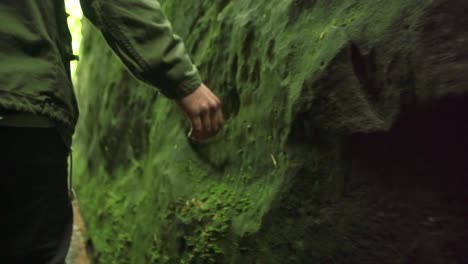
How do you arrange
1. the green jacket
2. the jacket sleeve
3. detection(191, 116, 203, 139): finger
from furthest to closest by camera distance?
1. detection(191, 116, 203, 139): finger
2. the jacket sleeve
3. the green jacket

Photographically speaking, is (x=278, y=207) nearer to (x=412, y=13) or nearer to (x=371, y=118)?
(x=371, y=118)

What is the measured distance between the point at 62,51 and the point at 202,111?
0.49m

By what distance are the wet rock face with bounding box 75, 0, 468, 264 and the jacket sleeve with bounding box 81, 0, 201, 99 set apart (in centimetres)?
66

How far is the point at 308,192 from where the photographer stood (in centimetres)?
226

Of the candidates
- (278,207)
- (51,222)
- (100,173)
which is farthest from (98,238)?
(51,222)

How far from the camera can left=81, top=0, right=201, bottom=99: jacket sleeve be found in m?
1.69

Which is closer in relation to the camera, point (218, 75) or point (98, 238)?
point (218, 75)

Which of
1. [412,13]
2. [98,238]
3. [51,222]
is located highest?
[412,13]

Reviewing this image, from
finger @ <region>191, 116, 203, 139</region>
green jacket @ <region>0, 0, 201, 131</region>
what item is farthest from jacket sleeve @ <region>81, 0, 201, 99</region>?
finger @ <region>191, 116, 203, 139</region>

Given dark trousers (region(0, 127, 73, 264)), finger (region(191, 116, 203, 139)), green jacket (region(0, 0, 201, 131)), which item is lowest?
dark trousers (region(0, 127, 73, 264))

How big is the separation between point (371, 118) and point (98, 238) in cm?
266

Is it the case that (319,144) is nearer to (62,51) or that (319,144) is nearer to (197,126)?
(197,126)

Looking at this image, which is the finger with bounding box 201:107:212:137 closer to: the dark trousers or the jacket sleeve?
the jacket sleeve

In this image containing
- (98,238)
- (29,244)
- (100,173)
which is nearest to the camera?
(29,244)
